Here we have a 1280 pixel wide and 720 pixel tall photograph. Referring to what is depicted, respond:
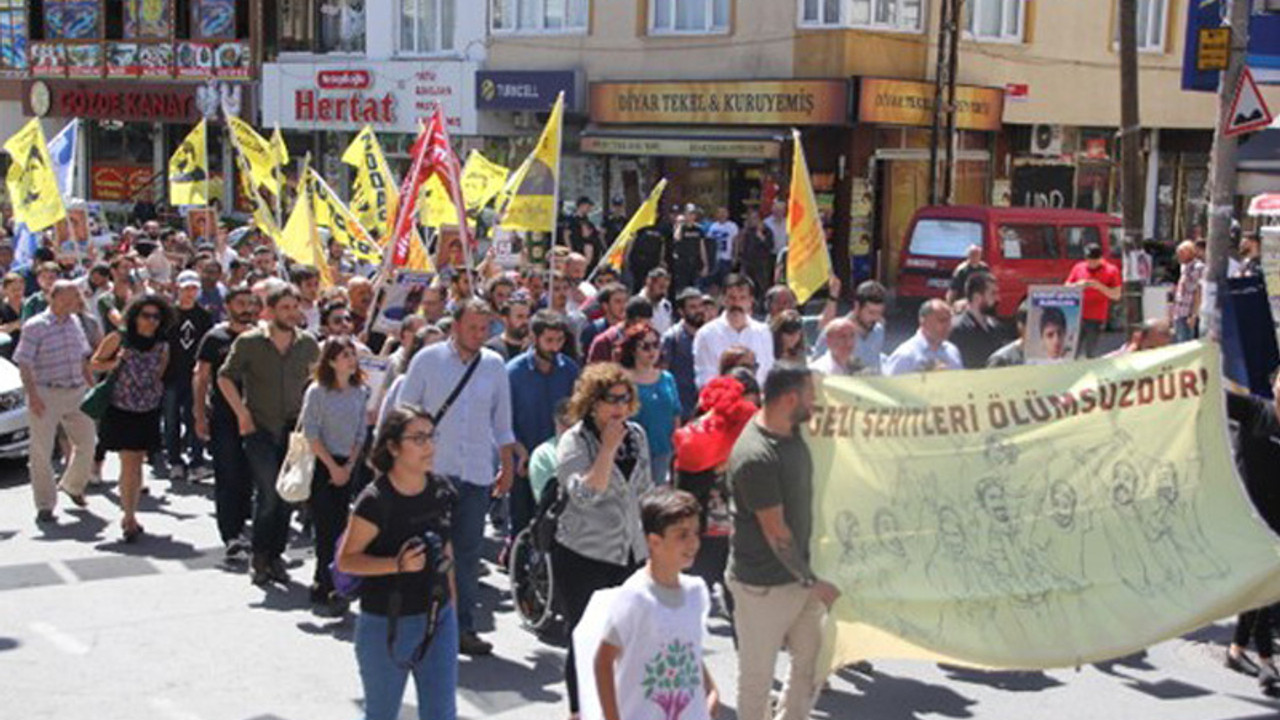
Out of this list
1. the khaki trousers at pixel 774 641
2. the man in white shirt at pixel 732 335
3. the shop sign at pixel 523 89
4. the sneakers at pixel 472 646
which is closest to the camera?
the khaki trousers at pixel 774 641

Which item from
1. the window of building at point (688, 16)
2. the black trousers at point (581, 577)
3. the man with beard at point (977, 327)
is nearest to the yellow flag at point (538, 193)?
the man with beard at point (977, 327)

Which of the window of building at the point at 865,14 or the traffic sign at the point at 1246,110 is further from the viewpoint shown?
the window of building at the point at 865,14

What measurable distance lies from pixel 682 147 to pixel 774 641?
21094 mm

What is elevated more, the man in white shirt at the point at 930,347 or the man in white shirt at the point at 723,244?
the man in white shirt at the point at 930,347

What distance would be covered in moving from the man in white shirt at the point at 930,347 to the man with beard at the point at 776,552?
11.4ft

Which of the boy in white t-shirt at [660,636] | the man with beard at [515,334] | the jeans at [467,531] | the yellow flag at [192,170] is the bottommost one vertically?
the jeans at [467,531]

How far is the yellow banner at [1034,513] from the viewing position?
261 inches

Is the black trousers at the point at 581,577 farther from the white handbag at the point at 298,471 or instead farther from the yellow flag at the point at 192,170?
the yellow flag at the point at 192,170

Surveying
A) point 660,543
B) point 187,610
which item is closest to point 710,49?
point 187,610

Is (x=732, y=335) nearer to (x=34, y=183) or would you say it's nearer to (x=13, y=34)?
(x=34, y=183)

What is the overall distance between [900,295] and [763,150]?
491cm

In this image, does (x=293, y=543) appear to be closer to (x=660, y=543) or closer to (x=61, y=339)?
(x=61, y=339)

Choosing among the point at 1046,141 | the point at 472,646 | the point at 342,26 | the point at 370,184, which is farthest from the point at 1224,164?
the point at 342,26

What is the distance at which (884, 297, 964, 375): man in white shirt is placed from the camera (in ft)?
32.1
